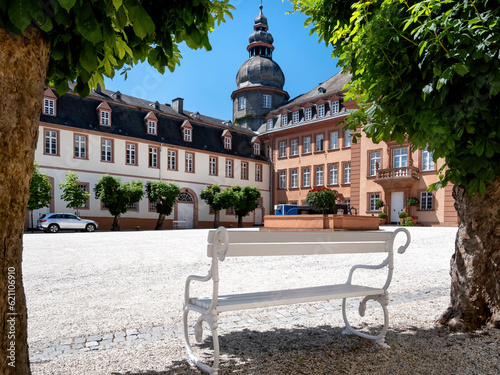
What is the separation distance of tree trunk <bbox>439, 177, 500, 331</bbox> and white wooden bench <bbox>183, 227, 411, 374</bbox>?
782 mm

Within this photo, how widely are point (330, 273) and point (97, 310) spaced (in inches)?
180

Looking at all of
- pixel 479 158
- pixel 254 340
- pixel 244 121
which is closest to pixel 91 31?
pixel 254 340

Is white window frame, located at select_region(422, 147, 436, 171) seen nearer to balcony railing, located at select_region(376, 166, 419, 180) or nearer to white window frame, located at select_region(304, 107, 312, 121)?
balcony railing, located at select_region(376, 166, 419, 180)

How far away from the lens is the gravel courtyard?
323 centimetres

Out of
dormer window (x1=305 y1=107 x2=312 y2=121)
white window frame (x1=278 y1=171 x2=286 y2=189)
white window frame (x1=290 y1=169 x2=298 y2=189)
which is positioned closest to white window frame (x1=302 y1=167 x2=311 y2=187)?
white window frame (x1=290 y1=169 x2=298 y2=189)

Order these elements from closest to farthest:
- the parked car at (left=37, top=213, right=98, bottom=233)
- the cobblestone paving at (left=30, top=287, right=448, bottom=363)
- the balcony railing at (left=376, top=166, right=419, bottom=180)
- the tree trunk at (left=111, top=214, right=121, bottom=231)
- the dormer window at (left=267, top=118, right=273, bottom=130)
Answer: the cobblestone paving at (left=30, top=287, right=448, bottom=363)
the parked car at (left=37, top=213, right=98, bottom=233)
the balcony railing at (left=376, top=166, right=419, bottom=180)
the tree trunk at (left=111, top=214, right=121, bottom=231)
the dormer window at (left=267, top=118, right=273, bottom=130)

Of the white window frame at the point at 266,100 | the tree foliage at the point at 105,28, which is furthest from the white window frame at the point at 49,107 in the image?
the tree foliage at the point at 105,28

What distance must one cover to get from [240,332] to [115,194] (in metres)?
27.5

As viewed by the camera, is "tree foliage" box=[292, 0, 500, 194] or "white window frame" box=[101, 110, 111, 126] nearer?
"tree foliage" box=[292, 0, 500, 194]

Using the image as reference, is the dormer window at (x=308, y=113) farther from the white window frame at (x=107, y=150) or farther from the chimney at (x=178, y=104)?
the white window frame at (x=107, y=150)

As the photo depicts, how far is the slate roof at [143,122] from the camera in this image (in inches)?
1253

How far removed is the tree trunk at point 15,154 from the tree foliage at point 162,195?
30451mm

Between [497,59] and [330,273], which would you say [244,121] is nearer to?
[330,273]

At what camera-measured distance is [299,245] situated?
138 inches
